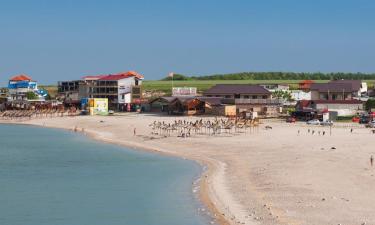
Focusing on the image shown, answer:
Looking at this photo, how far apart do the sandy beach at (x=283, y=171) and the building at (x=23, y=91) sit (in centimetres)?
5797

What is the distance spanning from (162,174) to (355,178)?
492 inches

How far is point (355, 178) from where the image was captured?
A: 32.2 meters

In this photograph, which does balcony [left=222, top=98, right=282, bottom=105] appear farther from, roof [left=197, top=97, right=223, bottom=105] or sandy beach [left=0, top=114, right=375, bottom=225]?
sandy beach [left=0, top=114, right=375, bottom=225]

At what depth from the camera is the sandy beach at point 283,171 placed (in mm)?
25595

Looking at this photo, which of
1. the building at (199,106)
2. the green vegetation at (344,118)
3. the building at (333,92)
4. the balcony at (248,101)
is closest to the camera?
the green vegetation at (344,118)

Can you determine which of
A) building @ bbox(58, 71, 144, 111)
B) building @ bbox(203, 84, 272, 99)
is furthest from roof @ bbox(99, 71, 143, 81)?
building @ bbox(203, 84, 272, 99)

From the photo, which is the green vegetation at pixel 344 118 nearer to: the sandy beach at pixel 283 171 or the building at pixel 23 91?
the sandy beach at pixel 283 171

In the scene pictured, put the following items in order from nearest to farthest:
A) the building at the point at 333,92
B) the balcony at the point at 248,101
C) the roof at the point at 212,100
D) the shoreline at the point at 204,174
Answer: the shoreline at the point at 204,174, the balcony at the point at 248,101, the roof at the point at 212,100, the building at the point at 333,92

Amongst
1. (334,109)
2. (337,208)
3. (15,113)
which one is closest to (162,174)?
(337,208)

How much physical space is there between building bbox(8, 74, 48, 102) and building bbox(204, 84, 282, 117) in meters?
43.6

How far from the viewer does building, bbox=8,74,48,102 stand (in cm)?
12256

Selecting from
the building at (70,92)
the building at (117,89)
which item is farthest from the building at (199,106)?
the building at (70,92)

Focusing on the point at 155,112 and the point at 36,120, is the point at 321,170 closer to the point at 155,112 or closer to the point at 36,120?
the point at 155,112

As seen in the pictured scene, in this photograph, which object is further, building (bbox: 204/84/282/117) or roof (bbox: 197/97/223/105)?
roof (bbox: 197/97/223/105)
